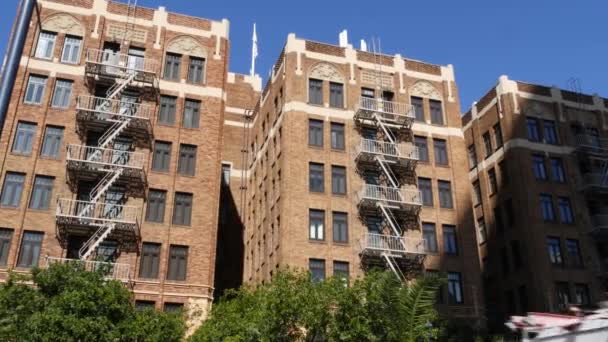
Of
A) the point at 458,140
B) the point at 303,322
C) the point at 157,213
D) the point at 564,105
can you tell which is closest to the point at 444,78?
the point at 458,140

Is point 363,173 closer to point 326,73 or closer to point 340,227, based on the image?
point 340,227

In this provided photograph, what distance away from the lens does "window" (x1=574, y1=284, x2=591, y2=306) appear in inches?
1756

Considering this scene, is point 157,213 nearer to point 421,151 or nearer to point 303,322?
point 303,322

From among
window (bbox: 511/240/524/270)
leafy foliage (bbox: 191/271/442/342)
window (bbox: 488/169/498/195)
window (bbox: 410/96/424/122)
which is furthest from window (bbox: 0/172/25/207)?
window (bbox: 488/169/498/195)

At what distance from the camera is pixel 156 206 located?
38.7 m

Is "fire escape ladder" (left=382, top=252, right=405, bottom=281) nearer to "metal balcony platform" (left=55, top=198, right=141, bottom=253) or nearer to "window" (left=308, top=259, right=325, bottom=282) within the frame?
"window" (left=308, top=259, right=325, bottom=282)

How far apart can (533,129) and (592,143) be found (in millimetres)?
5198

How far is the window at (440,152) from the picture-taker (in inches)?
1828

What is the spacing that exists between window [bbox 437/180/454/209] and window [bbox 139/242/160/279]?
68.2 feet

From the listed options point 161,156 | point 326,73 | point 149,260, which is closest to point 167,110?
point 161,156

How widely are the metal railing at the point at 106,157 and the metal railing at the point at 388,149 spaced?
1542 centimetres

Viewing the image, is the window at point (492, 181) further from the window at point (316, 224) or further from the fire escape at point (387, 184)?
the window at point (316, 224)

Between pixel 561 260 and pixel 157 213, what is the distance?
3003cm

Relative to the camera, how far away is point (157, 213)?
3853 cm
